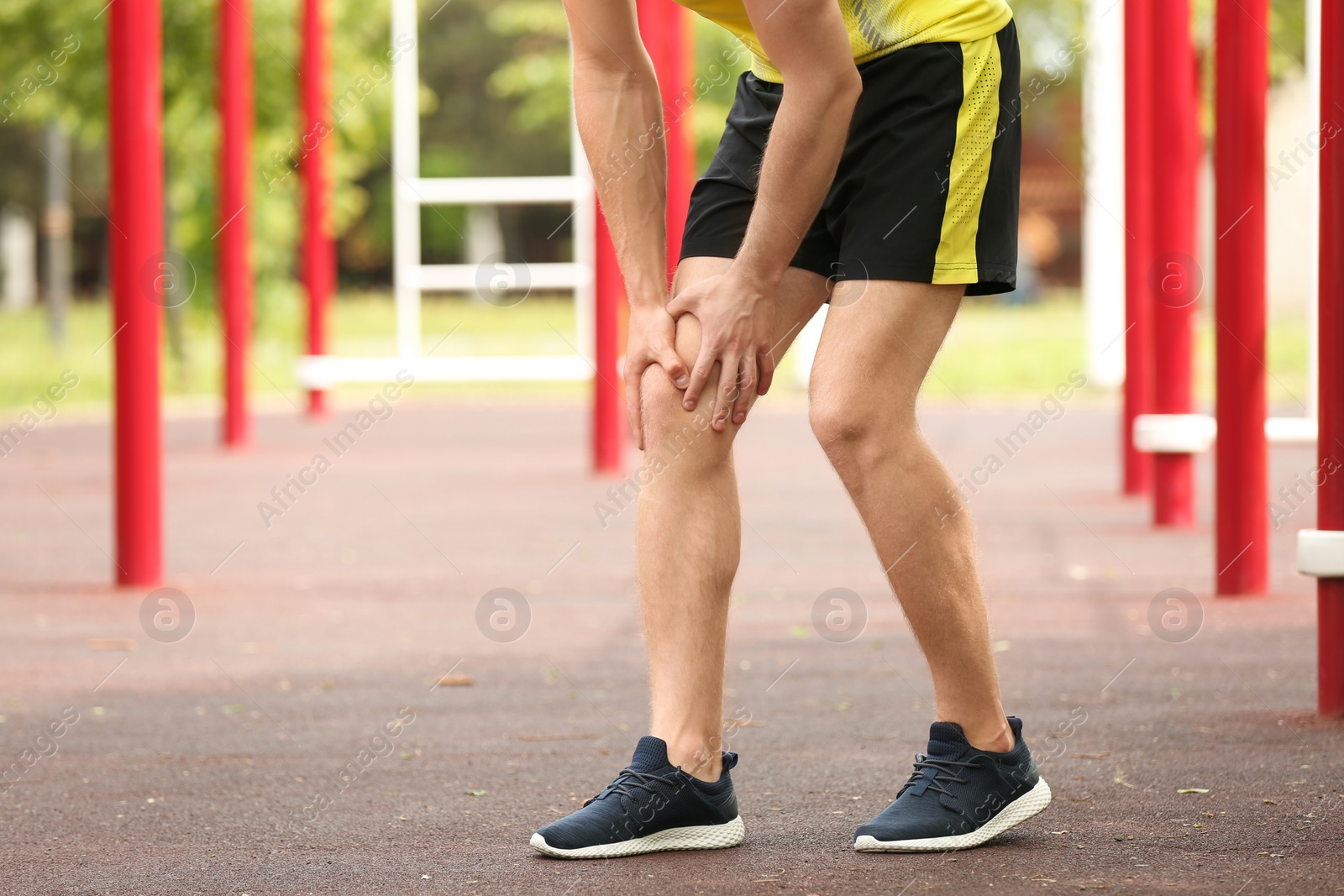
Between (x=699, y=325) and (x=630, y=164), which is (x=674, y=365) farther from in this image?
(x=630, y=164)

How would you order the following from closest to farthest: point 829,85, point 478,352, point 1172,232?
point 829,85 < point 1172,232 < point 478,352

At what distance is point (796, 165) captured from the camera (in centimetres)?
254

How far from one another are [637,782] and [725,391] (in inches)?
23.3

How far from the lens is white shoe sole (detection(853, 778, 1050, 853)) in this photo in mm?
2670

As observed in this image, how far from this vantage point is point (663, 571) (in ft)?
8.82

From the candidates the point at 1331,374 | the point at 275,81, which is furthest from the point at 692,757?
the point at 275,81

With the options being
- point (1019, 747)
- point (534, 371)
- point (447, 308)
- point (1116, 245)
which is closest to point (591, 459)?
point (534, 371)

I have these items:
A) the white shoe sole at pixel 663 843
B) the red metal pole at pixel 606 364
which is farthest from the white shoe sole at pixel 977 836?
the red metal pole at pixel 606 364

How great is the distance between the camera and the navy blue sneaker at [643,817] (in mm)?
2648

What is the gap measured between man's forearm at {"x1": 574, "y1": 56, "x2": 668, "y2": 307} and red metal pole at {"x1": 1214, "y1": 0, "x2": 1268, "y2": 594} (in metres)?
2.23

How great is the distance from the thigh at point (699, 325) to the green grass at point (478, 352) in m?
8.73

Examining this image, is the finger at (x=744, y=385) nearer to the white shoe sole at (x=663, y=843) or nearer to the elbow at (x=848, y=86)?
the elbow at (x=848, y=86)

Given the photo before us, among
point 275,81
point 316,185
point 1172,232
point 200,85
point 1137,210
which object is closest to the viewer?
point 1172,232

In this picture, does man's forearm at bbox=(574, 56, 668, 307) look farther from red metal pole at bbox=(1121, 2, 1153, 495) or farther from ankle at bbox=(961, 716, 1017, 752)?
red metal pole at bbox=(1121, 2, 1153, 495)
